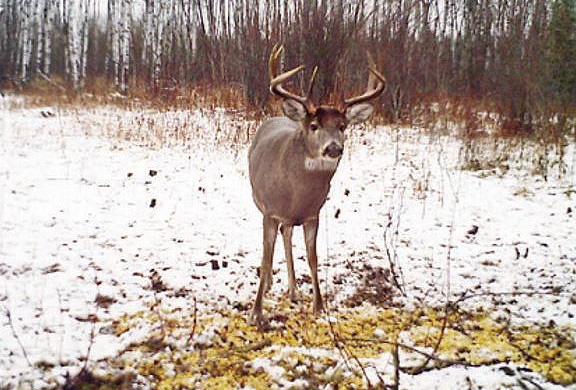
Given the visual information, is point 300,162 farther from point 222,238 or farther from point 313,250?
point 222,238

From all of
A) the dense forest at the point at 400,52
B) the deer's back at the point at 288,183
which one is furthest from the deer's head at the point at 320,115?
the dense forest at the point at 400,52

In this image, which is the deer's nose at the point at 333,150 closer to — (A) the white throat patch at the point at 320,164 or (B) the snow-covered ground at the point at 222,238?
(A) the white throat patch at the point at 320,164

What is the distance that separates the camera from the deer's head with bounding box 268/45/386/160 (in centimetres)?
319

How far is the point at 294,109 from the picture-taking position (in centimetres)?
336

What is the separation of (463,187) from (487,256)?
2491mm

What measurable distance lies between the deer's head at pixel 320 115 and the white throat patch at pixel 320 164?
0.11ft

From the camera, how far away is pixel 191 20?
1755cm

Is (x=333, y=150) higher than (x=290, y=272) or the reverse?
higher

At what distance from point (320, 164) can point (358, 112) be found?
0.50 meters

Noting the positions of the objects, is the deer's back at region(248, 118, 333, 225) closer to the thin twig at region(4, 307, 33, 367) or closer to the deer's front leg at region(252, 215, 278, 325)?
the deer's front leg at region(252, 215, 278, 325)

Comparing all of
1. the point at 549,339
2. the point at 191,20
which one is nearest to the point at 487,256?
the point at 549,339

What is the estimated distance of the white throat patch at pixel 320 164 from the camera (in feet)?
10.8

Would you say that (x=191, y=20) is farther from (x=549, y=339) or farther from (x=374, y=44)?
(x=549, y=339)

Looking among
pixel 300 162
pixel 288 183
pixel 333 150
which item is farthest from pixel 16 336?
pixel 333 150
